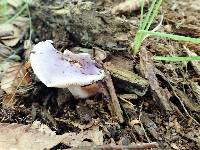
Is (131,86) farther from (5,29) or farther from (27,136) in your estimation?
(5,29)

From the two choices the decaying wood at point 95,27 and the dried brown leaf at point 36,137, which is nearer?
the dried brown leaf at point 36,137

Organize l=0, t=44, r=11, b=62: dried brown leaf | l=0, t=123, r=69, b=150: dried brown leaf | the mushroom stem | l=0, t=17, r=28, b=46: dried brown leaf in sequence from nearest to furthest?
l=0, t=123, r=69, b=150: dried brown leaf → the mushroom stem → l=0, t=44, r=11, b=62: dried brown leaf → l=0, t=17, r=28, b=46: dried brown leaf

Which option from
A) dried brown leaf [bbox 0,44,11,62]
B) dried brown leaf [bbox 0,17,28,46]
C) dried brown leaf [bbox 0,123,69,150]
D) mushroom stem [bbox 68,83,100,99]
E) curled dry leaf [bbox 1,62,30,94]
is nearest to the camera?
dried brown leaf [bbox 0,123,69,150]

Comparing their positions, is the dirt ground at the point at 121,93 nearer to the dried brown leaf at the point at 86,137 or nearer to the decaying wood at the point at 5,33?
the dried brown leaf at the point at 86,137

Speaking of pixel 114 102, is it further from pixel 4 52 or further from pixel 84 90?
pixel 4 52

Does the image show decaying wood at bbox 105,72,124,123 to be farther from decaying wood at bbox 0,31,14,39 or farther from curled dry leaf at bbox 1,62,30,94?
decaying wood at bbox 0,31,14,39

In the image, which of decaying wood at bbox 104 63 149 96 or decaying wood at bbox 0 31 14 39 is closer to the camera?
decaying wood at bbox 104 63 149 96

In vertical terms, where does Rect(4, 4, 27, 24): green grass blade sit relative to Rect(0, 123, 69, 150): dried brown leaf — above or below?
above

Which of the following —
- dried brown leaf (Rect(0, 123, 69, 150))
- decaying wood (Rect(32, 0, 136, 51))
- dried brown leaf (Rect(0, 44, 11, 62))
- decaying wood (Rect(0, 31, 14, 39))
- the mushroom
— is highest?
decaying wood (Rect(32, 0, 136, 51))

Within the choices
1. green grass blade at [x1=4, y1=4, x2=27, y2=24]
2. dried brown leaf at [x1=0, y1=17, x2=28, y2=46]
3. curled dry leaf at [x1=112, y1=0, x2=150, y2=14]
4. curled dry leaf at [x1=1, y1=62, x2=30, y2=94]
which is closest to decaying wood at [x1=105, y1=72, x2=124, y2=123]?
curled dry leaf at [x1=1, y1=62, x2=30, y2=94]

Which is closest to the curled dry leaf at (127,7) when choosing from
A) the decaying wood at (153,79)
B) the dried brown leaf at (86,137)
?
the decaying wood at (153,79)
